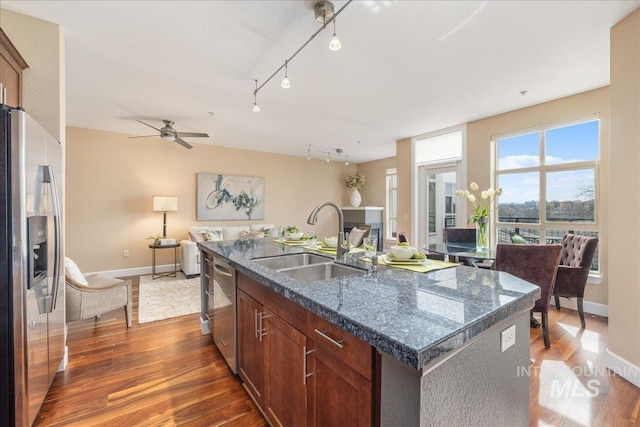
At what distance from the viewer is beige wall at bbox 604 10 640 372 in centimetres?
202

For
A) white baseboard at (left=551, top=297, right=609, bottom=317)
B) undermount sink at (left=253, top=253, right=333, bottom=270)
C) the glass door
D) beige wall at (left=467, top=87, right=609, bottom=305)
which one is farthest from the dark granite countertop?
the glass door

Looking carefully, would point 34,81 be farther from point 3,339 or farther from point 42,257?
point 3,339

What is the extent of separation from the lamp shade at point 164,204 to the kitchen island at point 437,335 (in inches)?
170

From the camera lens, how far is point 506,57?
2557 mm

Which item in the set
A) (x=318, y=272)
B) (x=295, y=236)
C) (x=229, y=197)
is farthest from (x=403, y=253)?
(x=229, y=197)

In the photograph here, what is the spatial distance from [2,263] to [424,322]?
6.24ft

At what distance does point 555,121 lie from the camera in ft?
11.7

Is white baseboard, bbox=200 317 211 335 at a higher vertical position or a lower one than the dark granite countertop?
lower

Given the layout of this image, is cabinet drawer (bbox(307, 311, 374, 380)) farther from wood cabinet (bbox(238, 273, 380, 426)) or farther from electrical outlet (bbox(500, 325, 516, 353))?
electrical outlet (bbox(500, 325, 516, 353))

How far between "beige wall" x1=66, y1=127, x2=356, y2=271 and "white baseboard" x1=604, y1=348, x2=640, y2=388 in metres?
5.82

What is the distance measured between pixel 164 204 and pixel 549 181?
6040 millimetres

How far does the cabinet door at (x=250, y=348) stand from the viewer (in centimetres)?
163

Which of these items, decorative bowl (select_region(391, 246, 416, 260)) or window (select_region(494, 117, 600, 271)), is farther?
window (select_region(494, 117, 600, 271))

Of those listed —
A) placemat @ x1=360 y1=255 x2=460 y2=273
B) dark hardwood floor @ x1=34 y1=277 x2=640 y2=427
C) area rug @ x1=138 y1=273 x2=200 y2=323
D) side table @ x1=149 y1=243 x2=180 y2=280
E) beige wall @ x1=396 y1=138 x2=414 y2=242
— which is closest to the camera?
placemat @ x1=360 y1=255 x2=460 y2=273
